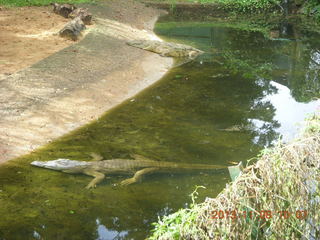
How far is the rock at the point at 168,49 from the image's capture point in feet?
47.4

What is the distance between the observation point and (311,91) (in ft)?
37.2

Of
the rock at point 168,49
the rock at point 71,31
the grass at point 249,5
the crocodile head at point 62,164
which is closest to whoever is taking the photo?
the crocodile head at point 62,164

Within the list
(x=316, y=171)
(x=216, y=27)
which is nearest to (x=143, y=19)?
(x=216, y=27)

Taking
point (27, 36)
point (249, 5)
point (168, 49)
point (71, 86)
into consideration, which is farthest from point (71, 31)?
point (249, 5)

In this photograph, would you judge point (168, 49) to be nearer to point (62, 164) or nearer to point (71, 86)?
point (71, 86)

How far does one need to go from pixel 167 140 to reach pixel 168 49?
260 inches

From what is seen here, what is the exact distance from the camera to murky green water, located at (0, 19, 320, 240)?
6.10 metres

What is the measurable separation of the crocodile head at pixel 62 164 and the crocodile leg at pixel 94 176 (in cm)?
16

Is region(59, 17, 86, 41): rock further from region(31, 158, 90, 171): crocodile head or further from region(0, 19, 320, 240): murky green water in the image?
region(31, 158, 90, 171): crocodile head

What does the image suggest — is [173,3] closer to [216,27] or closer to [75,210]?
[216,27]
